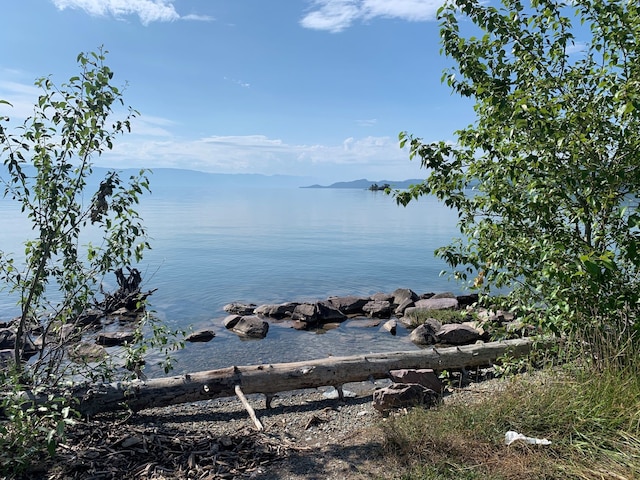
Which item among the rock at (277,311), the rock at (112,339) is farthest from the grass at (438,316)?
the rock at (112,339)

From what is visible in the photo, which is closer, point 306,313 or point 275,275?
point 306,313

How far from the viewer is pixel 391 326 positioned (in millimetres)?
16656

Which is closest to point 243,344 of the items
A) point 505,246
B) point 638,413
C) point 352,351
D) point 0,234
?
point 352,351

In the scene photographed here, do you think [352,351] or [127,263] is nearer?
[127,263]

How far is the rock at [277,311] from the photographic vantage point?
18.7m

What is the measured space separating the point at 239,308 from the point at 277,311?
6.36ft

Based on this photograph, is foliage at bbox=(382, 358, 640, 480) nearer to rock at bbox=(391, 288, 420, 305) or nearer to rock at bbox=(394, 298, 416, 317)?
rock at bbox=(394, 298, 416, 317)

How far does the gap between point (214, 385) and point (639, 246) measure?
7.07m

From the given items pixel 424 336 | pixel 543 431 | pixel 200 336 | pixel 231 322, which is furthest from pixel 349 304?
pixel 543 431

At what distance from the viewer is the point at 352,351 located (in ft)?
46.3

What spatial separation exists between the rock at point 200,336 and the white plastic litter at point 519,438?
11.8m

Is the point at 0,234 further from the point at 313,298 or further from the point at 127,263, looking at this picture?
the point at 127,263

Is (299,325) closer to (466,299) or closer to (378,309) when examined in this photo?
(378,309)

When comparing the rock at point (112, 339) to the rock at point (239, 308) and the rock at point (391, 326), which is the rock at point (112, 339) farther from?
the rock at point (391, 326)
